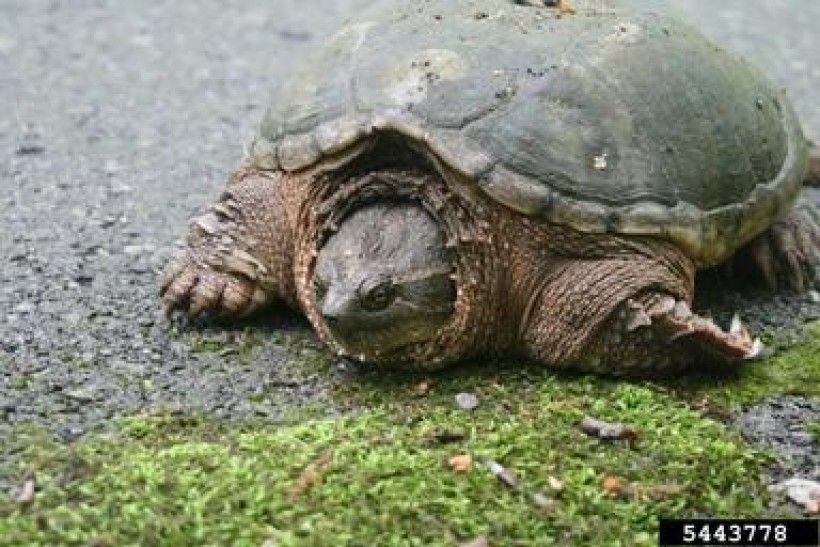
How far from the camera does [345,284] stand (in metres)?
2.99

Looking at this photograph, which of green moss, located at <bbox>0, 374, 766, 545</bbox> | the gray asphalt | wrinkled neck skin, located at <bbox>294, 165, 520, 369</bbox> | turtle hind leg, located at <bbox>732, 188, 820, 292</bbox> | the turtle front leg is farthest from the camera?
turtle hind leg, located at <bbox>732, 188, 820, 292</bbox>

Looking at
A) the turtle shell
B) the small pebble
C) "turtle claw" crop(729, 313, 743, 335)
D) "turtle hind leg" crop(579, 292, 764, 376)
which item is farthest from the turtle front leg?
"turtle claw" crop(729, 313, 743, 335)

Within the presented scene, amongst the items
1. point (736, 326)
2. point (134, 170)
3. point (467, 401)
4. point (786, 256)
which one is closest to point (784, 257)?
point (786, 256)

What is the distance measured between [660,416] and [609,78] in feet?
2.88

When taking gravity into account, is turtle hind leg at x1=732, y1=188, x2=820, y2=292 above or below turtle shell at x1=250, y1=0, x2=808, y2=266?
below

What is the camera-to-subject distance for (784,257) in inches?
151

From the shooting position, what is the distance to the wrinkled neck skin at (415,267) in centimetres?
304

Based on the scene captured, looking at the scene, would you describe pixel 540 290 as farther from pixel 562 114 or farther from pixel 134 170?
pixel 134 170

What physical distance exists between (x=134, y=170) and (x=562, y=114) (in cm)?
235

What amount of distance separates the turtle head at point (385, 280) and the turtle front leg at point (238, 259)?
32cm

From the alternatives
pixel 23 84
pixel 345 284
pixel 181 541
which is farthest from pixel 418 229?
pixel 23 84

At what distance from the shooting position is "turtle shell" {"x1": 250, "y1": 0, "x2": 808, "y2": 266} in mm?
3094

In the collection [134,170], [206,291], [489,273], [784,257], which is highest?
[489,273]

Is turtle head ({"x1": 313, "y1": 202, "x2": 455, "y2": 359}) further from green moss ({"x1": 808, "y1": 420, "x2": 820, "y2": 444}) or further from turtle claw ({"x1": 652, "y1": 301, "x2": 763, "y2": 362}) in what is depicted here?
green moss ({"x1": 808, "y1": 420, "x2": 820, "y2": 444})
